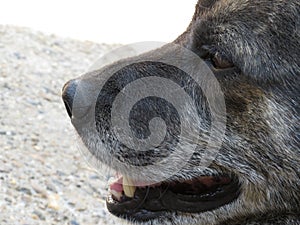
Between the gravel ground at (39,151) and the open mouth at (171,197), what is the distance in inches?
50.4

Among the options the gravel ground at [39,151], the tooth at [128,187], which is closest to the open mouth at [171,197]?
the tooth at [128,187]

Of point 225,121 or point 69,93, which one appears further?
point 69,93

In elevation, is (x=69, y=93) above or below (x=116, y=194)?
above

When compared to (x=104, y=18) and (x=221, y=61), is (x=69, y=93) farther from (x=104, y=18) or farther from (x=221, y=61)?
(x=104, y=18)

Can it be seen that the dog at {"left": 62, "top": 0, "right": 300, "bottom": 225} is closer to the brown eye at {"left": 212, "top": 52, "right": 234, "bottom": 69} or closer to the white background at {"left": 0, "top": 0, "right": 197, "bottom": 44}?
the brown eye at {"left": 212, "top": 52, "right": 234, "bottom": 69}

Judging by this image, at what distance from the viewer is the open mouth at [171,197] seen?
4477 mm

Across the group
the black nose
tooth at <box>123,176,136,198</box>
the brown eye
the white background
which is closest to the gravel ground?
the white background

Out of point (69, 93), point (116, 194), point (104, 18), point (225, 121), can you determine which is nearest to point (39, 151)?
point (116, 194)

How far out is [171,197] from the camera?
4535 mm

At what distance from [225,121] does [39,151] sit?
2559mm

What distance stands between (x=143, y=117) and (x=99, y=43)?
532 centimetres

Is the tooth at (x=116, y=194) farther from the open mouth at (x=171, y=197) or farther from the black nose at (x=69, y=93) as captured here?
the black nose at (x=69, y=93)

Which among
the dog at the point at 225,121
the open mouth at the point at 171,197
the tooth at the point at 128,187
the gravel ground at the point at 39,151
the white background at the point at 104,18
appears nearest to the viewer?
the dog at the point at 225,121

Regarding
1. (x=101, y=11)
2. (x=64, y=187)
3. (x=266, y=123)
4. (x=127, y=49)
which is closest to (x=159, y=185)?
(x=266, y=123)
